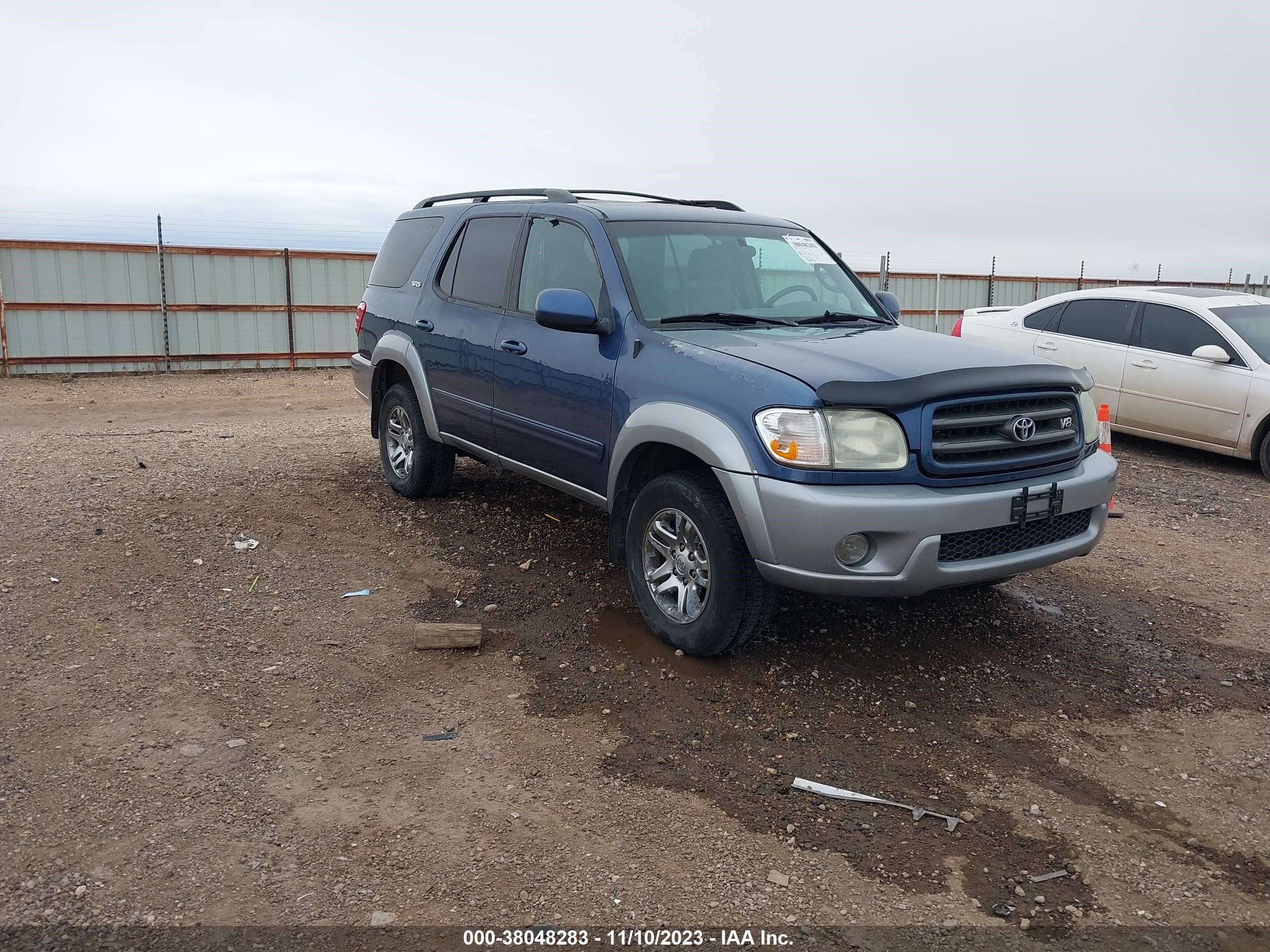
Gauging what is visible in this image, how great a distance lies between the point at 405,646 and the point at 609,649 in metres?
0.95

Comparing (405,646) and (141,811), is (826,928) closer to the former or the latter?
(141,811)

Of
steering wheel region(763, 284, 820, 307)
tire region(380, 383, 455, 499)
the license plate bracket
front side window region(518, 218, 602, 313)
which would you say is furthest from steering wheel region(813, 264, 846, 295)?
tire region(380, 383, 455, 499)

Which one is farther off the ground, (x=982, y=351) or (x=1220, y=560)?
(x=982, y=351)

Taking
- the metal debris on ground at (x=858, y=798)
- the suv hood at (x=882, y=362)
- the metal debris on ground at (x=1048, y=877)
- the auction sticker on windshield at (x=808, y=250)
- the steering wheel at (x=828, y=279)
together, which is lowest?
the metal debris on ground at (x=858, y=798)

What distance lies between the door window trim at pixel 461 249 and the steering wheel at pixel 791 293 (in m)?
1.48

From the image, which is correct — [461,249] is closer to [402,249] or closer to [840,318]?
[402,249]

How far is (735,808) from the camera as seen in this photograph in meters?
3.44

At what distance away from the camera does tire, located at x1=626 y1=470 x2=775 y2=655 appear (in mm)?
4215

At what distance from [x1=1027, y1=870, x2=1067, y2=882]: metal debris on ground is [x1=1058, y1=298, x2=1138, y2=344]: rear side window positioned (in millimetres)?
7891

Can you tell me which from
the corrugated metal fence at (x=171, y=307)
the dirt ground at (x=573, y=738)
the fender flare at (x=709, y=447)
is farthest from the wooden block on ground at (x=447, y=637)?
the corrugated metal fence at (x=171, y=307)

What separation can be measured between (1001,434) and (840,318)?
1.34 metres

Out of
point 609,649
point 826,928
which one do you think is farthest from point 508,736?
point 826,928

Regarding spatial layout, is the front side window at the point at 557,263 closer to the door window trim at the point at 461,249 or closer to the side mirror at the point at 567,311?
the door window trim at the point at 461,249

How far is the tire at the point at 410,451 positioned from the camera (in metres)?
6.77
